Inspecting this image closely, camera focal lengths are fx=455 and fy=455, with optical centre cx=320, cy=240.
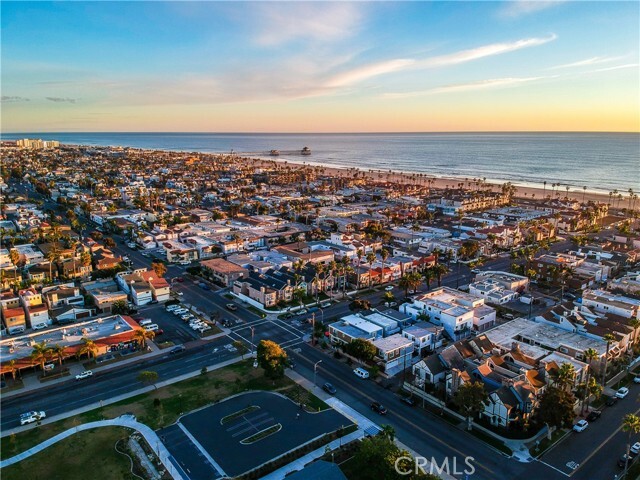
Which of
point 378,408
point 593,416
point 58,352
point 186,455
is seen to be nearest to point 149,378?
point 186,455

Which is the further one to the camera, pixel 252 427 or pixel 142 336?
pixel 142 336

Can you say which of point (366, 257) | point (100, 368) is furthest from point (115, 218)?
point (100, 368)

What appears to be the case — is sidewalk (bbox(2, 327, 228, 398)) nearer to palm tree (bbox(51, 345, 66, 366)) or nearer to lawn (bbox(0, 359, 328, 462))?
palm tree (bbox(51, 345, 66, 366))

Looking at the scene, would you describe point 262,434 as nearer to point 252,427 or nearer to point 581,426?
point 252,427

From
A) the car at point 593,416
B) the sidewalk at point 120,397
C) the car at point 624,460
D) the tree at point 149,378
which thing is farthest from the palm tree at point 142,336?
the car at point 624,460

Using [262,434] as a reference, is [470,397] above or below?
above

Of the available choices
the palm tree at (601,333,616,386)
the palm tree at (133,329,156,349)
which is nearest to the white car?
the palm tree at (133,329,156,349)
